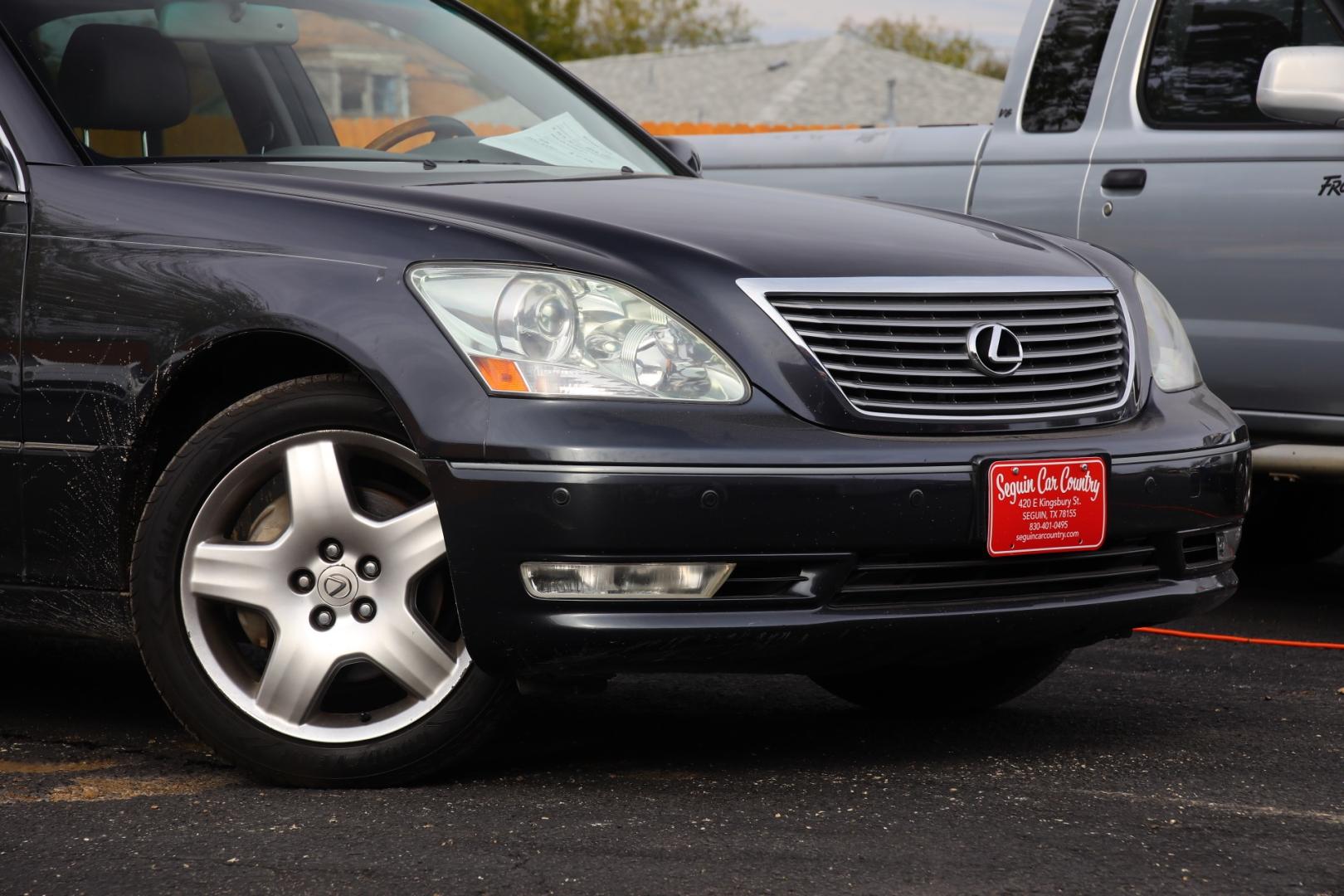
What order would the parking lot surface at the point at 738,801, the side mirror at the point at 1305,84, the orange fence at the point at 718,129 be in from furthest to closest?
the orange fence at the point at 718,129 → the side mirror at the point at 1305,84 → the parking lot surface at the point at 738,801

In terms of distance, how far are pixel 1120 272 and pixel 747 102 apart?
2012 inches

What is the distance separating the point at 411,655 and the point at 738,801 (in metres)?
0.63

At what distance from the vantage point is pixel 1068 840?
330 centimetres

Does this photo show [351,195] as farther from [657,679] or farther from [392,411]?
[657,679]

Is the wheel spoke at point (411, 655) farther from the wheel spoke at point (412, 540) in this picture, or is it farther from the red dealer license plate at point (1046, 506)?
the red dealer license plate at point (1046, 506)

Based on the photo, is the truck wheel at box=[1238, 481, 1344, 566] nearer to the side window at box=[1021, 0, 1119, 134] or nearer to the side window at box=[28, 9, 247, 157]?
the side window at box=[1021, 0, 1119, 134]

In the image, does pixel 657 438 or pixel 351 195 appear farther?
pixel 351 195

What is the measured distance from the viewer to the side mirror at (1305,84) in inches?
209

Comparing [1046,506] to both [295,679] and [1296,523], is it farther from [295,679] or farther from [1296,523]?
[1296,523]

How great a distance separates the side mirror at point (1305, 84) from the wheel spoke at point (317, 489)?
2999mm

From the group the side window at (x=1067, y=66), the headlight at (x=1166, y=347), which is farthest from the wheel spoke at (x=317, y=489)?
the side window at (x=1067, y=66)

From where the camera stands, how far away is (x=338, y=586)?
354 cm

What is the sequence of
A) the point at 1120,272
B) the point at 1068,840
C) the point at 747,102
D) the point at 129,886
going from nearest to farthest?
the point at 129,886
the point at 1068,840
the point at 1120,272
the point at 747,102

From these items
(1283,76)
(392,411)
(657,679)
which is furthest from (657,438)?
(1283,76)
